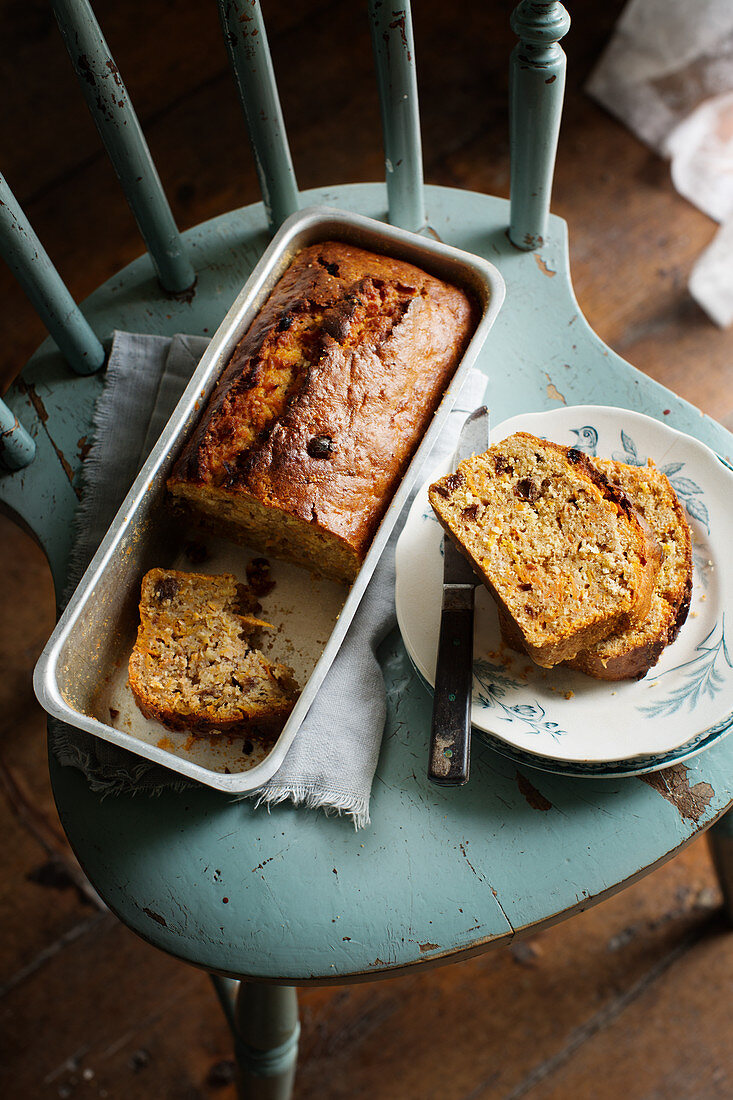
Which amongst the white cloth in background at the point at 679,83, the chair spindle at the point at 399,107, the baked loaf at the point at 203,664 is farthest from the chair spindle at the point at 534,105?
the white cloth in background at the point at 679,83

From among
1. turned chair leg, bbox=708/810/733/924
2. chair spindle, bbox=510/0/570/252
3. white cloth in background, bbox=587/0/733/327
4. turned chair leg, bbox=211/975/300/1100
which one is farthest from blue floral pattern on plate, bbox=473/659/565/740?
white cloth in background, bbox=587/0/733/327

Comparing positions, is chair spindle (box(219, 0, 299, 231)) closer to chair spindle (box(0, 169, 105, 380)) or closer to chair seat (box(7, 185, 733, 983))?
chair spindle (box(0, 169, 105, 380))

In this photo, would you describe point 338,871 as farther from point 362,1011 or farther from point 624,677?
point 362,1011

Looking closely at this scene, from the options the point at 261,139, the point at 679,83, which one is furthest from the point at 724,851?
the point at 679,83

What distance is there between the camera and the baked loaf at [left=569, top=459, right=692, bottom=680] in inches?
50.6

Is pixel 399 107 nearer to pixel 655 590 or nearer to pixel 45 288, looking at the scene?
pixel 45 288

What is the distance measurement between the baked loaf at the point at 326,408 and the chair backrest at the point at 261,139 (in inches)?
8.9

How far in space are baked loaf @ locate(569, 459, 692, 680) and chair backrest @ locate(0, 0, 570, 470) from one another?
563 mm

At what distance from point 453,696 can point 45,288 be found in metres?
0.96

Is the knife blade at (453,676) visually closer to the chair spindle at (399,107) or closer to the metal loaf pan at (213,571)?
the metal loaf pan at (213,571)

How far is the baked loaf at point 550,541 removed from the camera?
127cm

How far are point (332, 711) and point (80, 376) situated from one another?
0.80 metres

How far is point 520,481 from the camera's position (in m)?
1.36

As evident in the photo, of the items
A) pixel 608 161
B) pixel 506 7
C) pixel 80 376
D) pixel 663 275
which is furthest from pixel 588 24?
pixel 80 376
